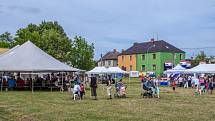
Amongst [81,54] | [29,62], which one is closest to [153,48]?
[81,54]

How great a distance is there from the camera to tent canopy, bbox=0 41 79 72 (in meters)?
32.3

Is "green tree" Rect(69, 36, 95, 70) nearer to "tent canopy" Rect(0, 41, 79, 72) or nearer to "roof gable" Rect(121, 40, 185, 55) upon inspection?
"roof gable" Rect(121, 40, 185, 55)

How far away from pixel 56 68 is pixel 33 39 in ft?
105

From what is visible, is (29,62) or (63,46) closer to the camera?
(29,62)

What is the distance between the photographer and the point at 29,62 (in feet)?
110

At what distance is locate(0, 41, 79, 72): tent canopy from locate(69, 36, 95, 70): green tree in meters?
29.9

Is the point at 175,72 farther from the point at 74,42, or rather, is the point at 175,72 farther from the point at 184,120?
the point at 184,120

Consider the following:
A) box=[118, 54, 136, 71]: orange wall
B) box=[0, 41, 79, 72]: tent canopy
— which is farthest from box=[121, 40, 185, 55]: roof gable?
box=[0, 41, 79, 72]: tent canopy

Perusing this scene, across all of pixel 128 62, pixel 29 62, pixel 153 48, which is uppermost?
pixel 153 48

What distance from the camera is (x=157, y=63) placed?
86.4m

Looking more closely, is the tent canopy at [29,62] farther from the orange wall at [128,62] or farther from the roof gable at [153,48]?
the orange wall at [128,62]

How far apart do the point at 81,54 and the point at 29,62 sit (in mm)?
33152

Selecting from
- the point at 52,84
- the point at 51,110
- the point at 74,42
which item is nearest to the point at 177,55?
the point at 74,42

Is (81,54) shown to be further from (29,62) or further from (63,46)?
(29,62)
